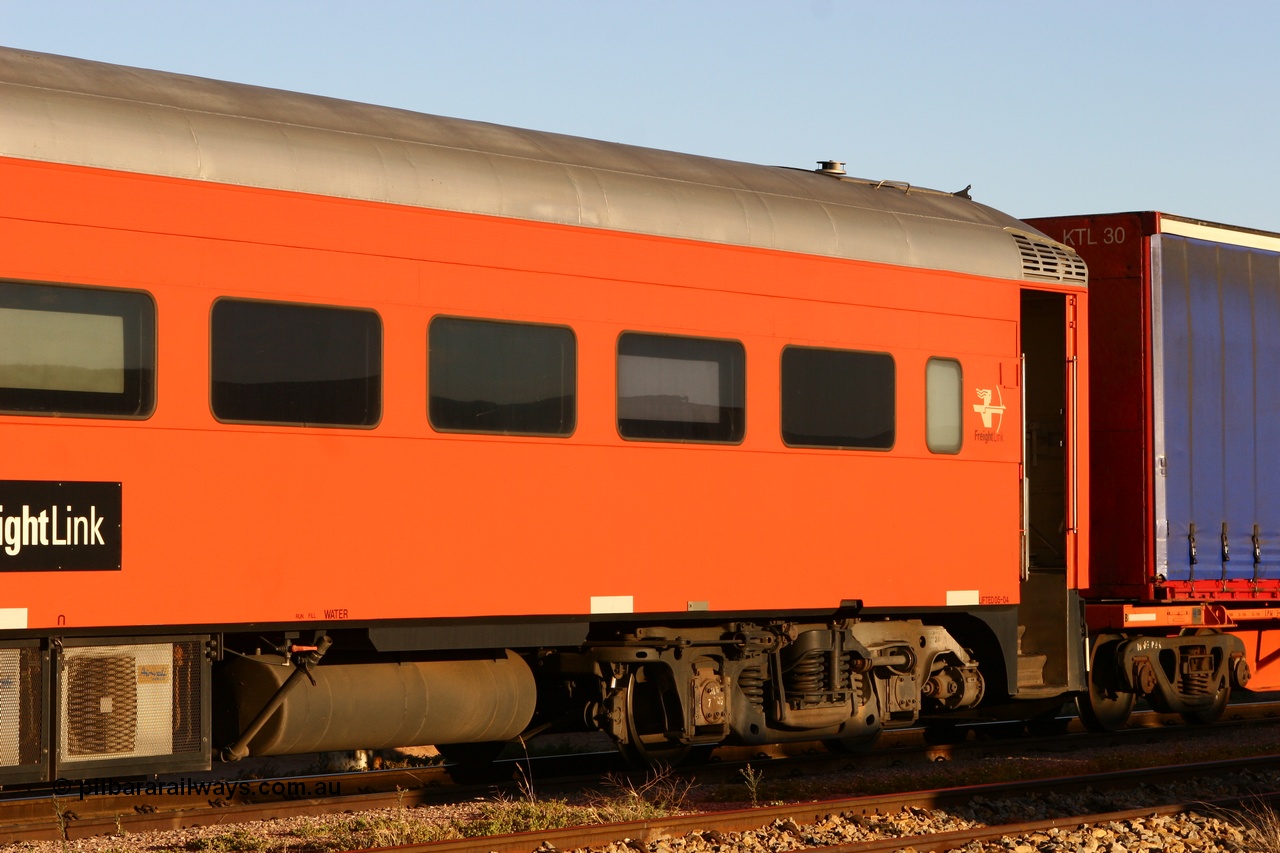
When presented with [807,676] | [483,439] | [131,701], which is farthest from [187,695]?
[807,676]

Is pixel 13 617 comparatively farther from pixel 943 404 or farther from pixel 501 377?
pixel 943 404

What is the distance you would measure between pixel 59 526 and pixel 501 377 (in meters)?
2.49

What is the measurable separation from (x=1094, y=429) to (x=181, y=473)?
25.1ft

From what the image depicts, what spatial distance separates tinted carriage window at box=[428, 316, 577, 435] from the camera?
27.3 feet

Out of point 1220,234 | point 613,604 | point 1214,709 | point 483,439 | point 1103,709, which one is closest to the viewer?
point 483,439

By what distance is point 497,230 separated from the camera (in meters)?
8.59

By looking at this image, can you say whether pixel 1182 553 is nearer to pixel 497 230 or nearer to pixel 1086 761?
pixel 1086 761

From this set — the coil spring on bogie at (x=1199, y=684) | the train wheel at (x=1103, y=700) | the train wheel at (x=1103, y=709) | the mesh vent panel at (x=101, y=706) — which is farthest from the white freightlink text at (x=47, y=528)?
the coil spring on bogie at (x=1199, y=684)

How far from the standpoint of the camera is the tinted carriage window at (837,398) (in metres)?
9.66

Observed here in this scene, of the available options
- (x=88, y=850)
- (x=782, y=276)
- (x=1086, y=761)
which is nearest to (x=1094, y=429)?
(x=1086, y=761)

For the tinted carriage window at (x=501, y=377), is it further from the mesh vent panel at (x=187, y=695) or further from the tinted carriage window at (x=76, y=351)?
the mesh vent panel at (x=187, y=695)

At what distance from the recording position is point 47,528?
7.06 meters

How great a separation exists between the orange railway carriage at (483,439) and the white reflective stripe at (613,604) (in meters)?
0.02

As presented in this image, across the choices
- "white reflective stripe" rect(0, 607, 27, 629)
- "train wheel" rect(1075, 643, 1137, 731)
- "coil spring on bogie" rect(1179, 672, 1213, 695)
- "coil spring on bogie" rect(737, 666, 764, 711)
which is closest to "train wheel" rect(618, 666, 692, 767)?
"coil spring on bogie" rect(737, 666, 764, 711)
